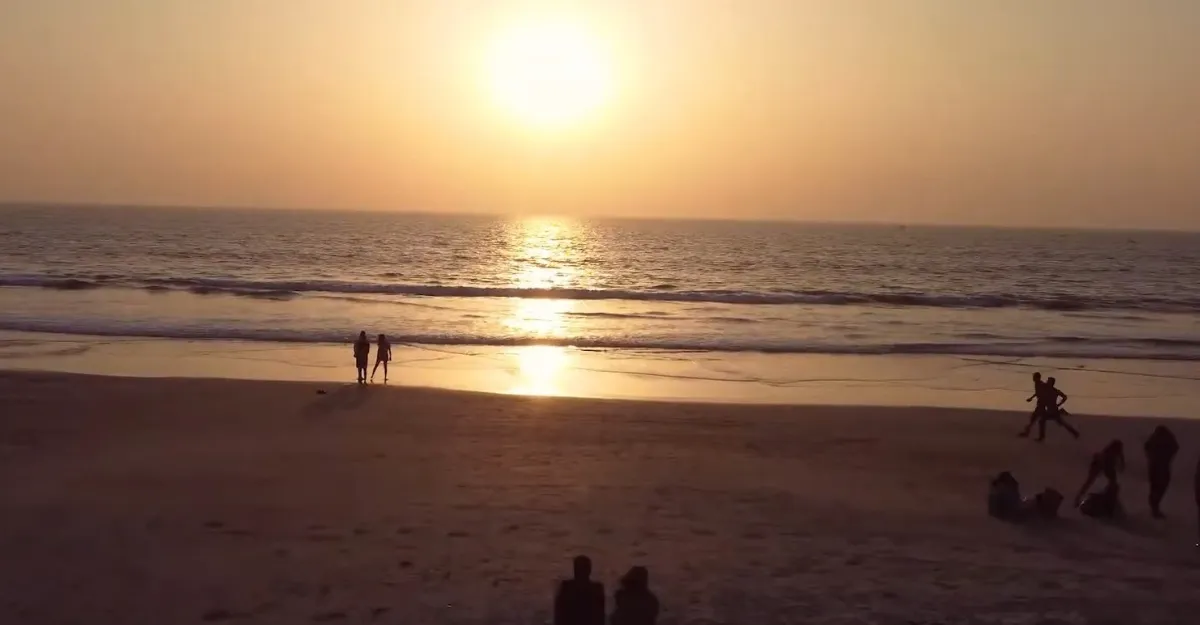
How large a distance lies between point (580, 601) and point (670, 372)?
1611 cm

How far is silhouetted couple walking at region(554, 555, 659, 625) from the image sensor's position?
716 cm

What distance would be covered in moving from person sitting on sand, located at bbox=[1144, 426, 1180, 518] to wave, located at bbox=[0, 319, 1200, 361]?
53.7 ft

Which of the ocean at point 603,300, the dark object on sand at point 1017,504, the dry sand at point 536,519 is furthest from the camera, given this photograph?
the ocean at point 603,300

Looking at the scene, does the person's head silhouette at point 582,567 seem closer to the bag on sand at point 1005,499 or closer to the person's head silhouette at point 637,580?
the person's head silhouette at point 637,580

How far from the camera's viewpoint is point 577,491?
455 inches

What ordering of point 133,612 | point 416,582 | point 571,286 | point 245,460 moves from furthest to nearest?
point 571,286, point 245,460, point 416,582, point 133,612

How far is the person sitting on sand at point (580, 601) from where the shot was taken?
282 inches

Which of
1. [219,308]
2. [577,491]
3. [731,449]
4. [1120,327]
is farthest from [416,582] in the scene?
[1120,327]

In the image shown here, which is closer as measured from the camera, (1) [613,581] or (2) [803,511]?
(1) [613,581]

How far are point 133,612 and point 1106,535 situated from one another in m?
9.55

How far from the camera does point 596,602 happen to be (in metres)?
7.18

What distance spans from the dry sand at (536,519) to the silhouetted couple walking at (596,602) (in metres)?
0.69

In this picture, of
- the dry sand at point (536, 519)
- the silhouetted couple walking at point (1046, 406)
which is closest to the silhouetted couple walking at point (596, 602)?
the dry sand at point (536, 519)

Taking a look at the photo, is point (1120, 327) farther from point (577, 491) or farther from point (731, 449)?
point (577, 491)
